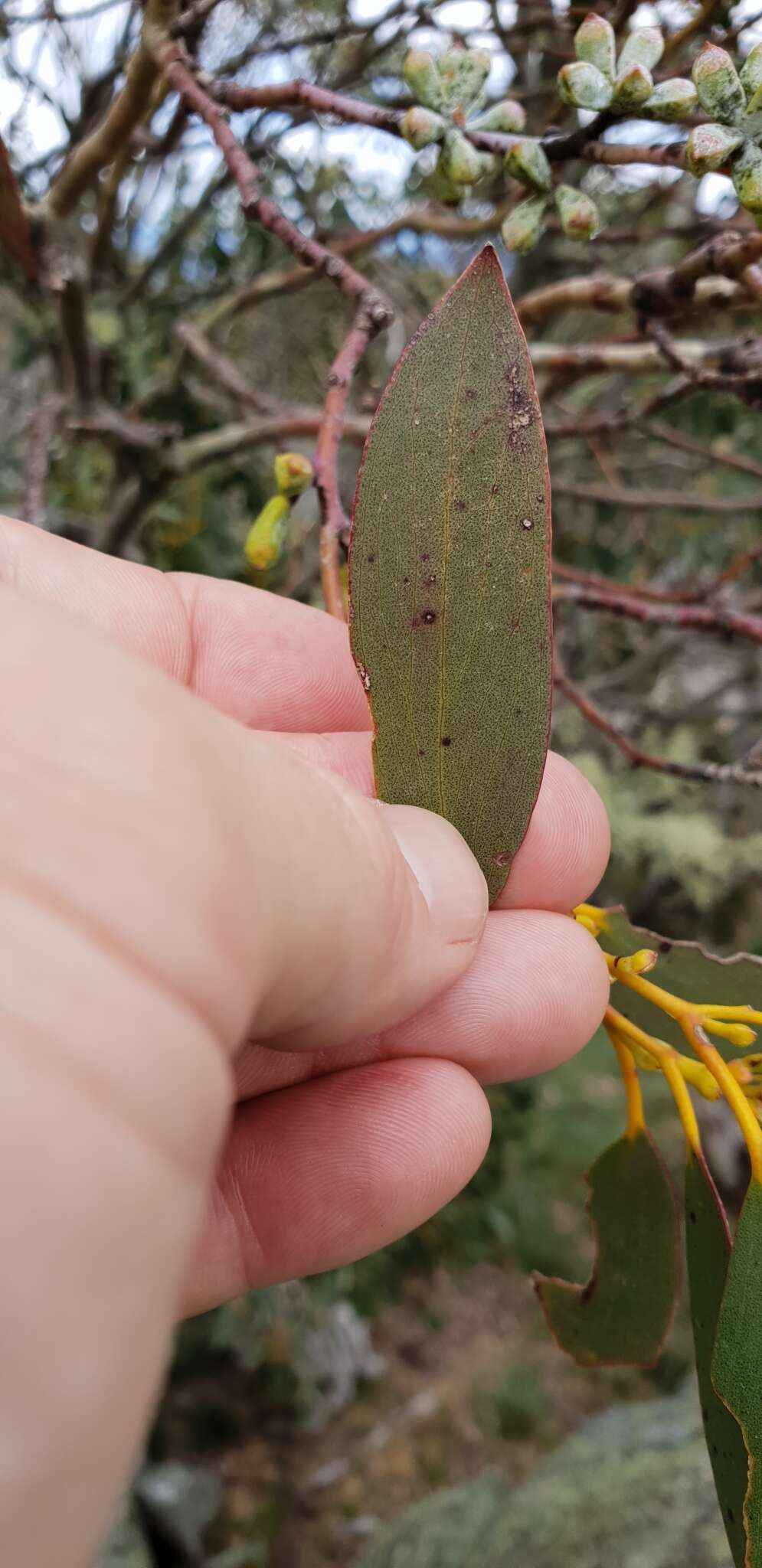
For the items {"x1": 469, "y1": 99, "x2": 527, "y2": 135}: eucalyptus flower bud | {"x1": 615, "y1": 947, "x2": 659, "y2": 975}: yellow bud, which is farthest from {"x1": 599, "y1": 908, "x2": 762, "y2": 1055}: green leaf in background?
{"x1": 469, "y1": 99, "x2": 527, "y2": 135}: eucalyptus flower bud

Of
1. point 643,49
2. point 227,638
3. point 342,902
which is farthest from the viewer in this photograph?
point 227,638

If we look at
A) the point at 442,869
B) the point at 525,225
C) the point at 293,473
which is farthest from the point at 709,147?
the point at 442,869

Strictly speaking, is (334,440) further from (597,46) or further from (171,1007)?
(171,1007)

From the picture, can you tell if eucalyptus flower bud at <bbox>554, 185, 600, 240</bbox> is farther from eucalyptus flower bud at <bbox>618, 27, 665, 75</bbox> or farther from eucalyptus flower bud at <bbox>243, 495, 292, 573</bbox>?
eucalyptus flower bud at <bbox>243, 495, 292, 573</bbox>

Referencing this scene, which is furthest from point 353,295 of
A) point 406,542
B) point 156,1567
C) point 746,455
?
point 156,1567

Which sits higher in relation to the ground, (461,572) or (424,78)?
(424,78)

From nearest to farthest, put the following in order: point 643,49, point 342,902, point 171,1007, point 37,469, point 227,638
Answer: point 171,1007
point 342,902
point 643,49
point 227,638
point 37,469
